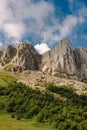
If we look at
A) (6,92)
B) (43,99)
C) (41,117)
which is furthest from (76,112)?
(6,92)

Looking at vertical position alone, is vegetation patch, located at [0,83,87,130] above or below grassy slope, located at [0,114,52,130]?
above

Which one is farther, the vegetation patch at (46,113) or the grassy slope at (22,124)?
the vegetation patch at (46,113)

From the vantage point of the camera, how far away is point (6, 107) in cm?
13862

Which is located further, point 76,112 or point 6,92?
point 6,92

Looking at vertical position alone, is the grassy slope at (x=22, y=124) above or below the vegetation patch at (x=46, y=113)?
below

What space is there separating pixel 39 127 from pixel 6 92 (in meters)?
72.6

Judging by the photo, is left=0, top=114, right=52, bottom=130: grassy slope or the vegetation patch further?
the vegetation patch

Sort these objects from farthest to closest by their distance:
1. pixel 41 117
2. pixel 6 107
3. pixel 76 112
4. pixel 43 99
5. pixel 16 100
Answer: pixel 43 99, pixel 16 100, pixel 6 107, pixel 76 112, pixel 41 117

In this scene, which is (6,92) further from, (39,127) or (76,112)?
(39,127)

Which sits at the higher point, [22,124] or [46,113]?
[46,113]

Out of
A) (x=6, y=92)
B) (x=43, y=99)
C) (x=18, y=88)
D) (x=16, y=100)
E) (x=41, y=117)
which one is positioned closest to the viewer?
(x=41, y=117)

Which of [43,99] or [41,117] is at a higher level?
[43,99]

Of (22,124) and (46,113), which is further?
(46,113)

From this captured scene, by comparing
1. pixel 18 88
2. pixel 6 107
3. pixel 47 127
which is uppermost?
pixel 18 88
